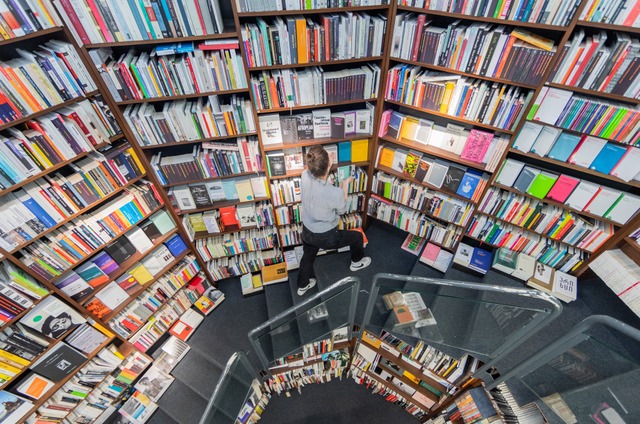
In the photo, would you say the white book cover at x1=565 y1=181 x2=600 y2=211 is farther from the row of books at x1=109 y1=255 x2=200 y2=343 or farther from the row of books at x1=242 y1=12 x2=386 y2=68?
the row of books at x1=109 y1=255 x2=200 y2=343

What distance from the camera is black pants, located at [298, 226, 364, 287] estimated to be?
3.15 metres

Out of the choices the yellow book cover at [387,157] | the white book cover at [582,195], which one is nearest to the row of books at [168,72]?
the yellow book cover at [387,157]

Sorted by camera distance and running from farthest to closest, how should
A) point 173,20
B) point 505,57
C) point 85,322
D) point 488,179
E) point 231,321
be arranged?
point 231,321
point 488,179
point 85,322
point 505,57
point 173,20

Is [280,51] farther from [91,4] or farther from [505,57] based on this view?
[505,57]

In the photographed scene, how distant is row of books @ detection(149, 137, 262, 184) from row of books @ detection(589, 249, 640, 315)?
3.38m

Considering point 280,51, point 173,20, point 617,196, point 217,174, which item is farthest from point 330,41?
point 617,196

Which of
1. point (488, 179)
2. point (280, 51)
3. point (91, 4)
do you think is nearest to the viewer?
point (91, 4)

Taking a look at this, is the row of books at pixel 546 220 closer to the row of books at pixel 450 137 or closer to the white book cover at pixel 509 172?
the white book cover at pixel 509 172

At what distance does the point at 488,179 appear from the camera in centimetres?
301

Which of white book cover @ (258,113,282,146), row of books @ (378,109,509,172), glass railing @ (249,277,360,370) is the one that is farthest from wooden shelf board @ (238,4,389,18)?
glass railing @ (249,277,360,370)

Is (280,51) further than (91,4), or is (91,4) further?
(280,51)

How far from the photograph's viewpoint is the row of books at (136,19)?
206 cm

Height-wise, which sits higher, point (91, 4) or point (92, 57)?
point (91, 4)

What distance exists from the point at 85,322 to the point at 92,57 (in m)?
2.26
